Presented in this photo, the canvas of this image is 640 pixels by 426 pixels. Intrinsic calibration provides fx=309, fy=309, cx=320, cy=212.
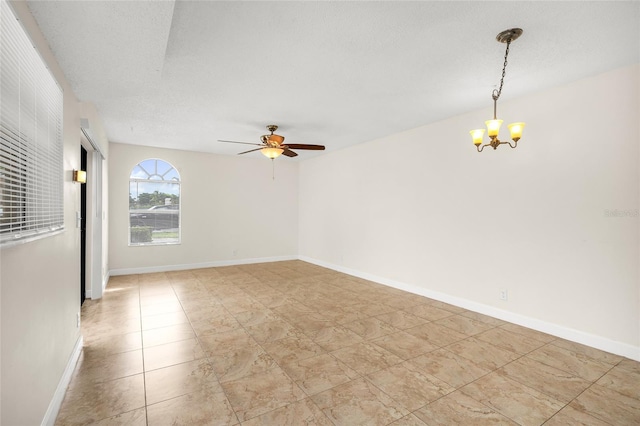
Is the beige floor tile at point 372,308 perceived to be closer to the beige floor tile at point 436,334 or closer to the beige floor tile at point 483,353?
the beige floor tile at point 436,334

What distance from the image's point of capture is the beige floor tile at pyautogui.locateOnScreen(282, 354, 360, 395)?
2.37 metres

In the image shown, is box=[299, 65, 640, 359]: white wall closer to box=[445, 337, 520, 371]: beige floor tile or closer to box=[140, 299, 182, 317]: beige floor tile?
box=[445, 337, 520, 371]: beige floor tile

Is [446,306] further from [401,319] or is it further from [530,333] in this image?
[530,333]

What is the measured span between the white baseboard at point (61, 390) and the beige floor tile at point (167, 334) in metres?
0.55

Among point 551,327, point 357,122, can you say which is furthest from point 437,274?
point 357,122

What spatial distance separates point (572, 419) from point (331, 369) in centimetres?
166

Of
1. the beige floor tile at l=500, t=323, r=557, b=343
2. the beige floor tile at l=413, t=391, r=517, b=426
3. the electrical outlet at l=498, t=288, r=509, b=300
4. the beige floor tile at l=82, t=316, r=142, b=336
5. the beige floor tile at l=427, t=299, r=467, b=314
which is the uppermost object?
the electrical outlet at l=498, t=288, r=509, b=300

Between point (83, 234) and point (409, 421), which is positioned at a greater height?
point (83, 234)

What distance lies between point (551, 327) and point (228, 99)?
4451 millimetres

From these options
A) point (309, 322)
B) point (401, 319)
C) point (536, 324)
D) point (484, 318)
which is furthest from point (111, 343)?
point (536, 324)

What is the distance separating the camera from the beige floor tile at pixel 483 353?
8.95 ft

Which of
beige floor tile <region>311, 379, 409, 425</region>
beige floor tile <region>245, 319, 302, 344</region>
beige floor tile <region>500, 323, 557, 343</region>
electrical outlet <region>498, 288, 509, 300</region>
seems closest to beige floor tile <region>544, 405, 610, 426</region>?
beige floor tile <region>311, 379, 409, 425</region>

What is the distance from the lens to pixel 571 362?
276 cm

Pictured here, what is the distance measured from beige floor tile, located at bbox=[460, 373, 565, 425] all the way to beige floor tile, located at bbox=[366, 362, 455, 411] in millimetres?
208
